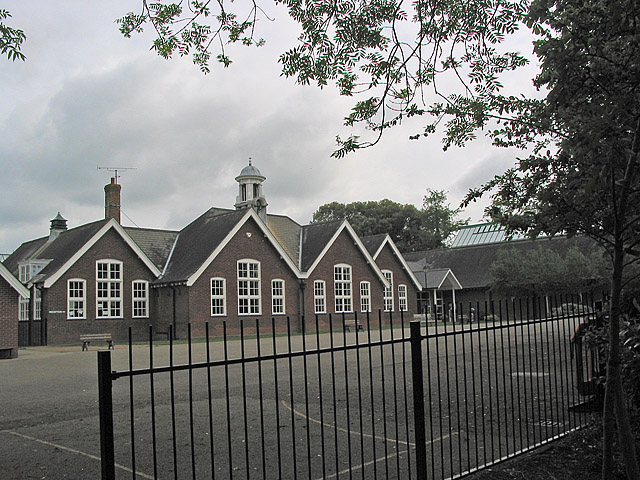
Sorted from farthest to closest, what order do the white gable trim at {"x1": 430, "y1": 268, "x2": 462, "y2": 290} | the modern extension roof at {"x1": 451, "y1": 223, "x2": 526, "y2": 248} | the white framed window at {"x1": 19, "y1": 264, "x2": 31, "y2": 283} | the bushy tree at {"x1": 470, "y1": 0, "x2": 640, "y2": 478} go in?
the modern extension roof at {"x1": 451, "y1": 223, "x2": 526, "y2": 248}, the white gable trim at {"x1": 430, "y1": 268, "x2": 462, "y2": 290}, the white framed window at {"x1": 19, "y1": 264, "x2": 31, "y2": 283}, the bushy tree at {"x1": 470, "y1": 0, "x2": 640, "y2": 478}

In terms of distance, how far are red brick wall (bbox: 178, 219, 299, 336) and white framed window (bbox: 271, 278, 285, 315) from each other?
267 mm

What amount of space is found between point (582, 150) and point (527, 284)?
36238 mm

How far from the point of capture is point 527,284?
38406 mm

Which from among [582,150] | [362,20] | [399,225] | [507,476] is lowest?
[507,476]

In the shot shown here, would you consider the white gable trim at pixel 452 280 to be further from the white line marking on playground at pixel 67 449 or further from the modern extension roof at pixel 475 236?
the white line marking on playground at pixel 67 449

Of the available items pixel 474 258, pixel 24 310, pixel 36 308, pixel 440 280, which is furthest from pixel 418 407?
pixel 474 258

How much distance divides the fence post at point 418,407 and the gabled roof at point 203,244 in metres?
26.4

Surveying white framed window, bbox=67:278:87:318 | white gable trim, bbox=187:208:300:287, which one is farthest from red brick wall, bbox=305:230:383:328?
white framed window, bbox=67:278:87:318

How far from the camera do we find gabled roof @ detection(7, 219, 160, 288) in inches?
1143

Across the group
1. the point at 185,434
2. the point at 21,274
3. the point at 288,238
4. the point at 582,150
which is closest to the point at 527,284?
the point at 288,238

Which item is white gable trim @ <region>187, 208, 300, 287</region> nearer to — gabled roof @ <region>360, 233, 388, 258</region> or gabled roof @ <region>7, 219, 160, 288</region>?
gabled roof @ <region>7, 219, 160, 288</region>

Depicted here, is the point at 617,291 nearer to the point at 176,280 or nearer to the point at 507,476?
the point at 507,476

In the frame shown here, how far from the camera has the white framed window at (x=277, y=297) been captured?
114 feet

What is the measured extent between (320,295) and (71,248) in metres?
14.3
